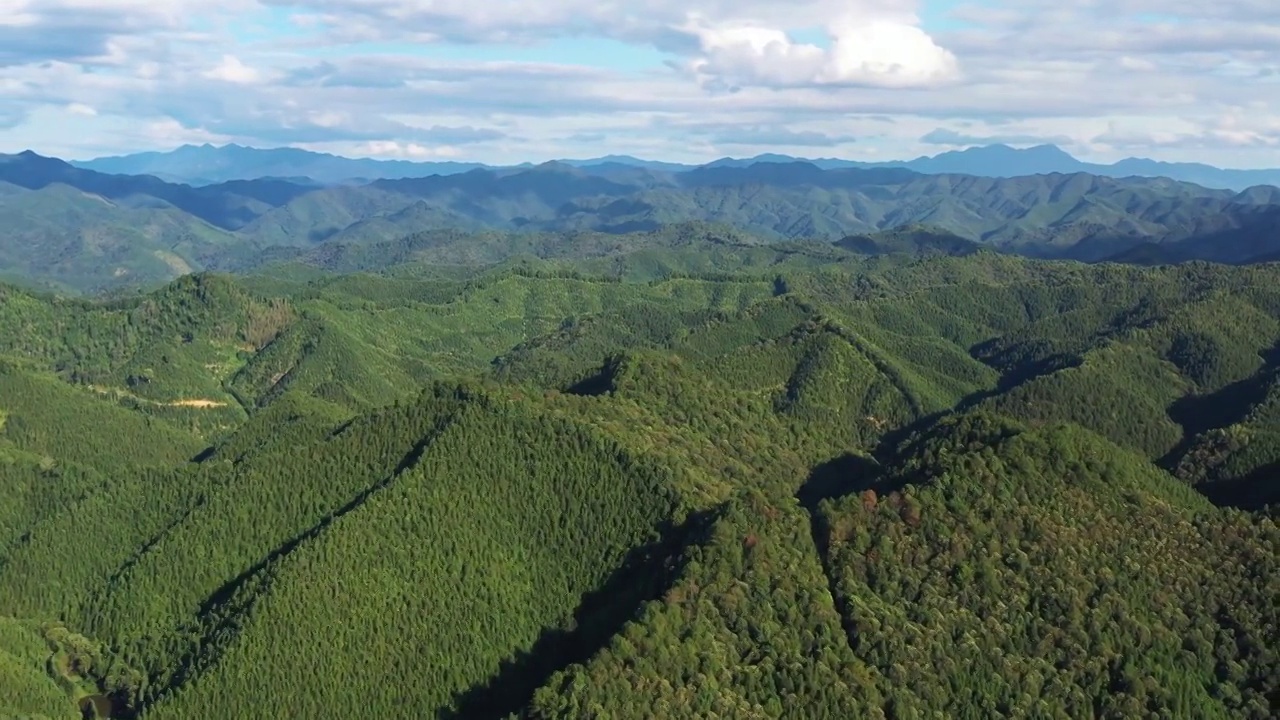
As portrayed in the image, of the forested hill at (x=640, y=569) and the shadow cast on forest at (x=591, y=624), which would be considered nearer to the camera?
the forested hill at (x=640, y=569)

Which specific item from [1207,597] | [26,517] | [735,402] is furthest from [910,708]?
[26,517]

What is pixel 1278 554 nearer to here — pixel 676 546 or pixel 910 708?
pixel 910 708

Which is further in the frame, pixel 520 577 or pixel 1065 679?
pixel 520 577

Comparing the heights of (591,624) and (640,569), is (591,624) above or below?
below

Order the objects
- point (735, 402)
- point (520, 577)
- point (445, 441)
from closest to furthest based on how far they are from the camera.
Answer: point (520, 577) < point (445, 441) < point (735, 402)

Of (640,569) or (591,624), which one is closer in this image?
(591,624)

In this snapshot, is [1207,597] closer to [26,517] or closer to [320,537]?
[320,537]

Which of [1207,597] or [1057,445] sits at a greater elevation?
[1057,445]

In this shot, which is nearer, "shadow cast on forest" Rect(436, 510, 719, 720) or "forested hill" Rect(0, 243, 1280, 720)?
"forested hill" Rect(0, 243, 1280, 720)

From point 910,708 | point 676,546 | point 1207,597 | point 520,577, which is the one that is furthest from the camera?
point 520,577
